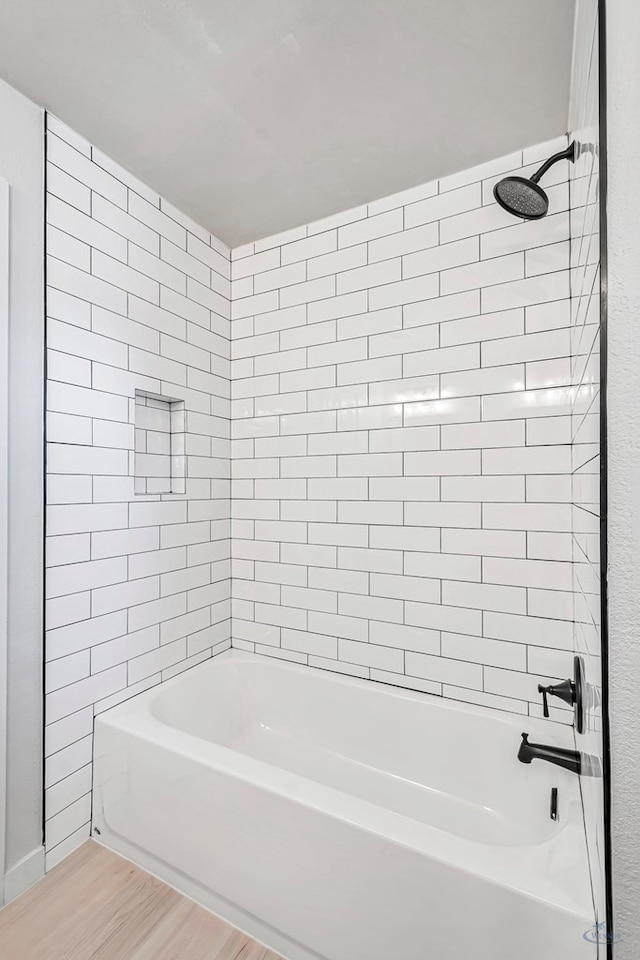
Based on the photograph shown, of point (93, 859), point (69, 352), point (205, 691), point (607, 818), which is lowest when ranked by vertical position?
point (93, 859)

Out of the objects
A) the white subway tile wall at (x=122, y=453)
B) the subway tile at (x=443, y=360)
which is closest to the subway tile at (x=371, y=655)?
the white subway tile wall at (x=122, y=453)

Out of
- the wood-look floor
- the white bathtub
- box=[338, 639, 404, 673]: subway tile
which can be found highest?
box=[338, 639, 404, 673]: subway tile

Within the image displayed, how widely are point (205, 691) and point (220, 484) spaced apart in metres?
1.02

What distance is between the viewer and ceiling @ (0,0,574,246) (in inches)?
53.5

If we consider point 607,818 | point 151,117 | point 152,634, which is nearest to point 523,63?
point 151,117

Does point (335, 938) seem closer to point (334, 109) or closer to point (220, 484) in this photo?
point (220, 484)

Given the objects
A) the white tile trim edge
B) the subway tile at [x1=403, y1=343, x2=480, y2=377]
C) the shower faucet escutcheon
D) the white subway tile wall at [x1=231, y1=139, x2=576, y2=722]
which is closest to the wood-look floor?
the white tile trim edge

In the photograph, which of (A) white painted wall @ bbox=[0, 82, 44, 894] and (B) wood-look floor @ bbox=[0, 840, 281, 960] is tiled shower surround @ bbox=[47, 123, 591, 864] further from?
(B) wood-look floor @ bbox=[0, 840, 281, 960]

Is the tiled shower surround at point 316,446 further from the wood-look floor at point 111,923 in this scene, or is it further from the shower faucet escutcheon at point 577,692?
the shower faucet escutcheon at point 577,692

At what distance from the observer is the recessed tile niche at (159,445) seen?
218 centimetres

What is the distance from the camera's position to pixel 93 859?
1756 mm

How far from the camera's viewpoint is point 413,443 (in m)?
2.09

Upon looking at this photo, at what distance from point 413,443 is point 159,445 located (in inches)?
46.8

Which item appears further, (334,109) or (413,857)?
(334,109)
